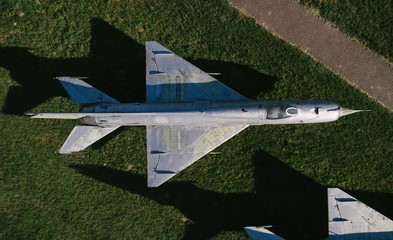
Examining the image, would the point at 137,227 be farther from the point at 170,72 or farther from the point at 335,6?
the point at 335,6

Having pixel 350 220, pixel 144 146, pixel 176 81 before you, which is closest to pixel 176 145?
pixel 144 146

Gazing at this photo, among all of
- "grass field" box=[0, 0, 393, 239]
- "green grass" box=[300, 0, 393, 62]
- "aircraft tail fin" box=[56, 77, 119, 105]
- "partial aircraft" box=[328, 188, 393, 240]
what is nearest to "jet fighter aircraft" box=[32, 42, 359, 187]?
"aircraft tail fin" box=[56, 77, 119, 105]

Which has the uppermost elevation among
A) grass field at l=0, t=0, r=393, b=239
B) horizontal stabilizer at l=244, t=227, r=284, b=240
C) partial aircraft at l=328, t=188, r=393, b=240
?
grass field at l=0, t=0, r=393, b=239

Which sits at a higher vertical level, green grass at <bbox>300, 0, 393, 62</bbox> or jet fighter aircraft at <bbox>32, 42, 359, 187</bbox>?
green grass at <bbox>300, 0, 393, 62</bbox>

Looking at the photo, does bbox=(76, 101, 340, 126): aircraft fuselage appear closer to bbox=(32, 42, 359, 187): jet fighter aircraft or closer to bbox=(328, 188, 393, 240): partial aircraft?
bbox=(32, 42, 359, 187): jet fighter aircraft

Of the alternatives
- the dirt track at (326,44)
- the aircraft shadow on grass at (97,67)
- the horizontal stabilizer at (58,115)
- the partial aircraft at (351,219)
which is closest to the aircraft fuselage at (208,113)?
the horizontal stabilizer at (58,115)

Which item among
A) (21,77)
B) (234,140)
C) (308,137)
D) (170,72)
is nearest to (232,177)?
(234,140)
